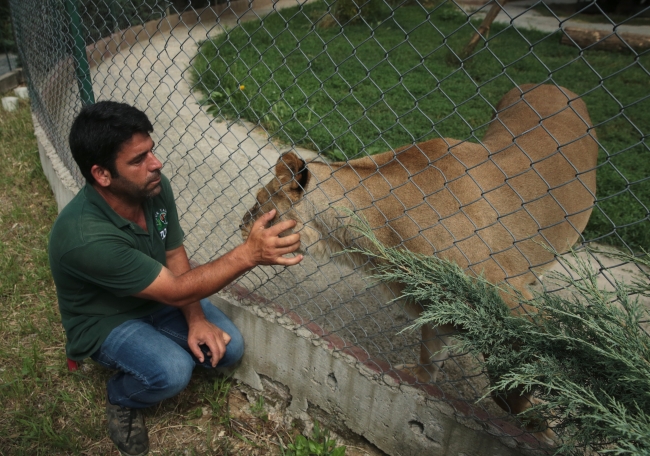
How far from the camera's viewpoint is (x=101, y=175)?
2.29 metres

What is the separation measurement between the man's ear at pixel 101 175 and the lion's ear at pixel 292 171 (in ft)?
2.91

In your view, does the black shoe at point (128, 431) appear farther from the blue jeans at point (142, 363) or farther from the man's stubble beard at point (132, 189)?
the man's stubble beard at point (132, 189)

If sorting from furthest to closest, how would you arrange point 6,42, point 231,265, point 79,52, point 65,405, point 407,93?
point 6,42, point 407,93, point 79,52, point 65,405, point 231,265

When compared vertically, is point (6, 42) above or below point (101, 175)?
below

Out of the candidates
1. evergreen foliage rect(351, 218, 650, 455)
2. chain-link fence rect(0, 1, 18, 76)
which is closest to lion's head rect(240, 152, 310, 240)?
evergreen foliage rect(351, 218, 650, 455)

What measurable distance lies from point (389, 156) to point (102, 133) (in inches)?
59.4

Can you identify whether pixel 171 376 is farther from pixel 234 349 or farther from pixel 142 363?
pixel 234 349

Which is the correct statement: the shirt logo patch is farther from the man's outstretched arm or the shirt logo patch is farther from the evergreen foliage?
the evergreen foliage

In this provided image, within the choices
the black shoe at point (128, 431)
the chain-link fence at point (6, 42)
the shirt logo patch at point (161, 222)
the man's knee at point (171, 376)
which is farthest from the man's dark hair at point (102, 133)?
the chain-link fence at point (6, 42)

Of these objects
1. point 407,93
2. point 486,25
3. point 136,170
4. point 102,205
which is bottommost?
point 407,93

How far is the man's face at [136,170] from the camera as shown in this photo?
7.45 ft

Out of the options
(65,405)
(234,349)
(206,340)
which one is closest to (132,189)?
(206,340)

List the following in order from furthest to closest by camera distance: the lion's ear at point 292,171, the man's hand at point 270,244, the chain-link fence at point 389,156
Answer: the lion's ear at point 292,171 < the chain-link fence at point 389,156 < the man's hand at point 270,244

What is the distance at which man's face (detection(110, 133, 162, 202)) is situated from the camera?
2271mm
